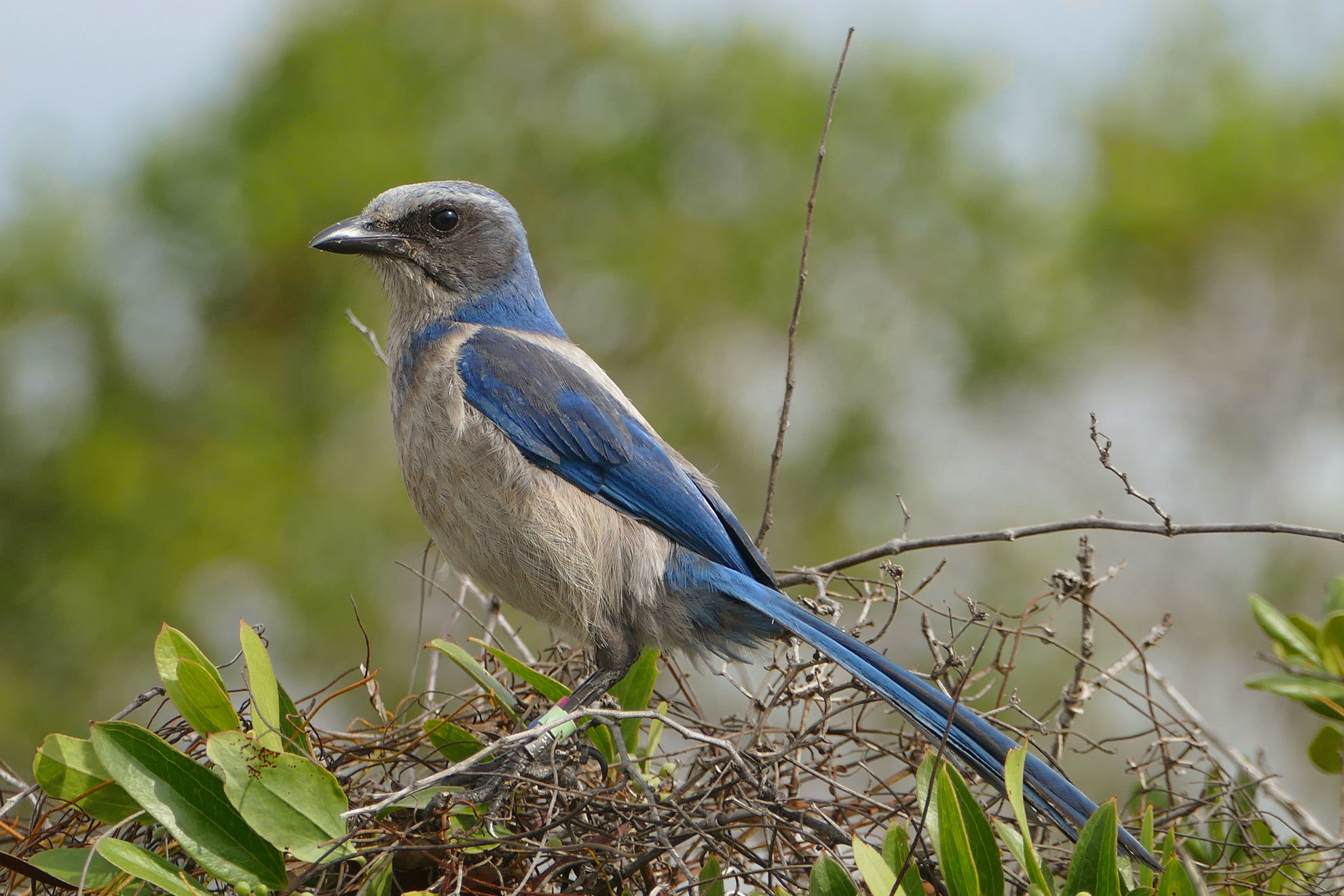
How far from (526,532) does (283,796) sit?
3.69ft

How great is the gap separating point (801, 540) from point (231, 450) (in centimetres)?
622

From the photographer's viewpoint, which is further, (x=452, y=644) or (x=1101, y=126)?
(x=1101, y=126)

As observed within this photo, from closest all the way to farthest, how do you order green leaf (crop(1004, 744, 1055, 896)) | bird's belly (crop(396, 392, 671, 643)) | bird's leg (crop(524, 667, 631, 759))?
green leaf (crop(1004, 744, 1055, 896))
bird's leg (crop(524, 667, 631, 759))
bird's belly (crop(396, 392, 671, 643))

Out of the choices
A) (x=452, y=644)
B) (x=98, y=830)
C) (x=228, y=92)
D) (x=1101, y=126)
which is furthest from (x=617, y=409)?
(x=1101, y=126)

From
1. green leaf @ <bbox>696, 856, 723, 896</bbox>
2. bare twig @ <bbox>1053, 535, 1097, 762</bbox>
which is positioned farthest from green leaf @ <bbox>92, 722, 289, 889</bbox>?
bare twig @ <bbox>1053, 535, 1097, 762</bbox>

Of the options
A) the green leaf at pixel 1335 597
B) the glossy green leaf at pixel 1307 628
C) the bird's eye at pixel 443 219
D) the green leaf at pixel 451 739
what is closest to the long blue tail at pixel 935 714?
the green leaf at pixel 451 739

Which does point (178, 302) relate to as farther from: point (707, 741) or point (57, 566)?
point (707, 741)

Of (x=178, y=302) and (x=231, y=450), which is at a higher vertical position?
(x=178, y=302)

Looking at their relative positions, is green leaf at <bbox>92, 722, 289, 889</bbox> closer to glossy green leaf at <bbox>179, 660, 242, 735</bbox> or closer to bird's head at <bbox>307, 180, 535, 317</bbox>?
glossy green leaf at <bbox>179, 660, 242, 735</bbox>

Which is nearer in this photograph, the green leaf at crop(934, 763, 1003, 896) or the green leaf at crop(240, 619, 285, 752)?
the green leaf at crop(934, 763, 1003, 896)

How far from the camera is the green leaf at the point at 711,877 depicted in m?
2.23

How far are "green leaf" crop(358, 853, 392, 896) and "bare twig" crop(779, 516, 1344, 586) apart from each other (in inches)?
49.2

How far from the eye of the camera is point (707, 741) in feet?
7.20

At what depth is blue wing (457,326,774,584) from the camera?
3299mm
